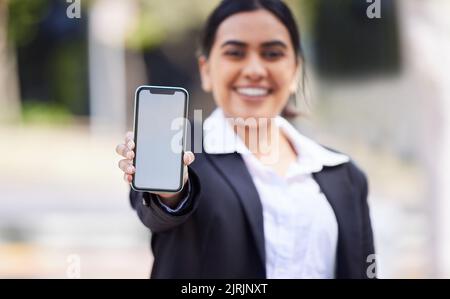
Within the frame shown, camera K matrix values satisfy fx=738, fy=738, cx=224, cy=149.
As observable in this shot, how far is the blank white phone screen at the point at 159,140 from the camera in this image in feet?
3.74

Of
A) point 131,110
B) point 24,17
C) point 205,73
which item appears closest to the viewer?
point 205,73

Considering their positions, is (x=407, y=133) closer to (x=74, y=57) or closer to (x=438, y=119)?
(x=438, y=119)

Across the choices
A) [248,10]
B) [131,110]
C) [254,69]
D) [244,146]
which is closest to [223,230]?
[244,146]

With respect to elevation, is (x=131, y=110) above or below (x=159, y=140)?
above

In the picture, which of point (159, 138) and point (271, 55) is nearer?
point (159, 138)

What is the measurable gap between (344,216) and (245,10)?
410mm

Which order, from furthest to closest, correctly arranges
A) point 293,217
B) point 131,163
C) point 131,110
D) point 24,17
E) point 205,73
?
point 131,110, point 24,17, point 205,73, point 293,217, point 131,163

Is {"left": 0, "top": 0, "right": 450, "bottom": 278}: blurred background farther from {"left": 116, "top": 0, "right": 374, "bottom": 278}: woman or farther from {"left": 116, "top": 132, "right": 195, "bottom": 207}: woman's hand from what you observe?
{"left": 116, "top": 132, "right": 195, "bottom": 207}: woman's hand

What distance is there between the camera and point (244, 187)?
1249 mm

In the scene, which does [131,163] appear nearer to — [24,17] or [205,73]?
[205,73]

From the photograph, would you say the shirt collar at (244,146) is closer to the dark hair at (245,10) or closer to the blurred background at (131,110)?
the dark hair at (245,10)
